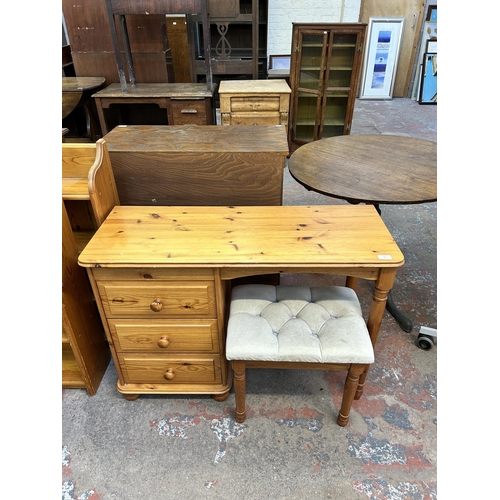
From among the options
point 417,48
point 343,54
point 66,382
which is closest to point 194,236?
point 66,382

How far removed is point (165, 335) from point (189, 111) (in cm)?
250

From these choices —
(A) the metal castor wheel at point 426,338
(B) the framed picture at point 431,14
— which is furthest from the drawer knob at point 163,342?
(B) the framed picture at point 431,14

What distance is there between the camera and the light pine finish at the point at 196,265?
1219mm

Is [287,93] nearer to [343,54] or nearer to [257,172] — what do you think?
[343,54]

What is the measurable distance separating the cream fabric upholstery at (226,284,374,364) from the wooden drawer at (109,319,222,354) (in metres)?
0.13

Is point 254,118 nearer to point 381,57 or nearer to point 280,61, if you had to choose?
point 280,61

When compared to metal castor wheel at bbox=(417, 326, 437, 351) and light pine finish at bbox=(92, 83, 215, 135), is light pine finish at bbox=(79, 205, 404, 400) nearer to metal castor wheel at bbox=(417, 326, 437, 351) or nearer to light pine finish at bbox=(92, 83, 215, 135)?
metal castor wheel at bbox=(417, 326, 437, 351)

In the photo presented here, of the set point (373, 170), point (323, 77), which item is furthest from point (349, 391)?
point (323, 77)

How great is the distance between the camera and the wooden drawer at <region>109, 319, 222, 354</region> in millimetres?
1389

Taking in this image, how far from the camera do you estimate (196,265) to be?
1.20 meters

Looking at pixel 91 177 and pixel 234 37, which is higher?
pixel 234 37

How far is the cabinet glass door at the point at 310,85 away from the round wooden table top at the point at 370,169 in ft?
6.12

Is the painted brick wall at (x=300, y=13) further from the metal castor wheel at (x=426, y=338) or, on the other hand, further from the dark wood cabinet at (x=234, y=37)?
the metal castor wheel at (x=426, y=338)

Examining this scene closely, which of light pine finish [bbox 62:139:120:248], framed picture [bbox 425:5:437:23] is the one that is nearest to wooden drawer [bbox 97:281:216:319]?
light pine finish [bbox 62:139:120:248]
